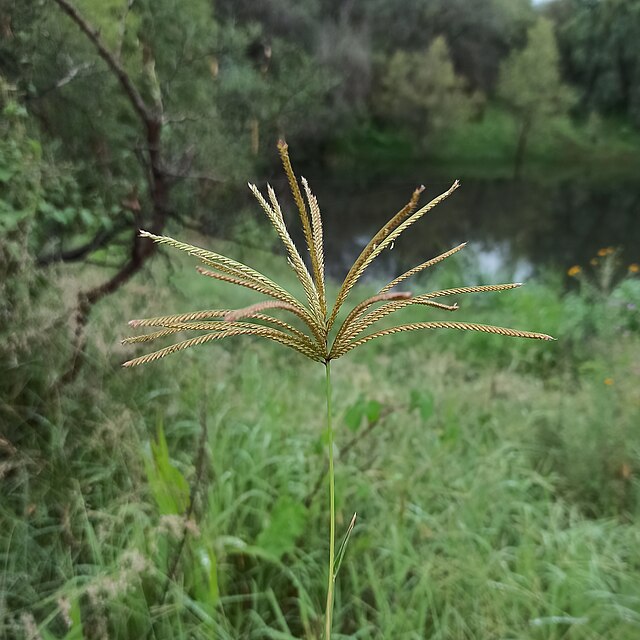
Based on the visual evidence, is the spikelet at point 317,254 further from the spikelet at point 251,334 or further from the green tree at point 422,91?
the green tree at point 422,91

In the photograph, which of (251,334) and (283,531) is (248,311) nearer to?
(251,334)

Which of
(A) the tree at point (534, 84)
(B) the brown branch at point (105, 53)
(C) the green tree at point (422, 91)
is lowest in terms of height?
(B) the brown branch at point (105, 53)

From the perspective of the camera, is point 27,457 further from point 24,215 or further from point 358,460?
point 358,460

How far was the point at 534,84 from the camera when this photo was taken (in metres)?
29.9

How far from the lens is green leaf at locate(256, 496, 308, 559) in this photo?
1859 millimetres

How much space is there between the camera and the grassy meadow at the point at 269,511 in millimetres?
1713

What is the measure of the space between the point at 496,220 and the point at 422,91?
409 inches

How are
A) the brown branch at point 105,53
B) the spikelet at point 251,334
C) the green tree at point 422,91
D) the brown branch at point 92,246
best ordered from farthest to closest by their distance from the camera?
the green tree at point 422,91 < the brown branch at point 92,246 < the brown branch at point 105,53 < the spikelet at point 251,334

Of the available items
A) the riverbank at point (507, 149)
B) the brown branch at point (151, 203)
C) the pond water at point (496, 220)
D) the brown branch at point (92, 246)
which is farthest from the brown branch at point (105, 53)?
the riverbank at point (507, 149)

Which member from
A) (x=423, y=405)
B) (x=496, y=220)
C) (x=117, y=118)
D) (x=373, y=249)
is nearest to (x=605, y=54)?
(x=496, y=220)

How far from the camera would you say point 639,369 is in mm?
3197

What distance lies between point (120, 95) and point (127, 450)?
7.29ft

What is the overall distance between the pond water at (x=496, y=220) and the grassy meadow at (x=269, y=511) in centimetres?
751

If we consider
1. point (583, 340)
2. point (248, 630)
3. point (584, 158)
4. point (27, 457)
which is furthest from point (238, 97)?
point (584, 158)
